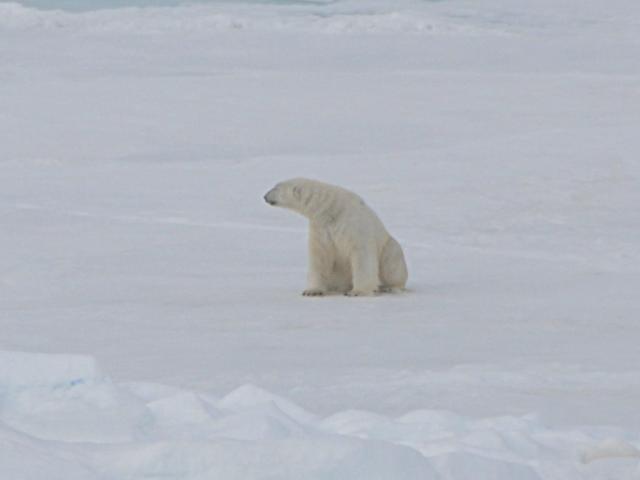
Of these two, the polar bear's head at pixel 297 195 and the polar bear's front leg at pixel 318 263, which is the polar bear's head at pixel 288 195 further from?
the polar bear's front leg at pixel 318 263

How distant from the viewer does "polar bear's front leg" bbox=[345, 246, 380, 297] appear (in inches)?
260

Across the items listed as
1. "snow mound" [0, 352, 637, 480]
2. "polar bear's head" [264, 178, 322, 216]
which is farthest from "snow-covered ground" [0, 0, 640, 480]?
"polar bear's head" [264, 178, 322, 216]

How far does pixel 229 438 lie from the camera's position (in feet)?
9.63

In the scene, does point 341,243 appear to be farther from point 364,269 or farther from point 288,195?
point 288,195

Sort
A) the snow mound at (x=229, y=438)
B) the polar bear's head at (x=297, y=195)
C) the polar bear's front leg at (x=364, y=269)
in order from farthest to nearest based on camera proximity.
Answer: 1. the polar bear's head at (x=297, y=195)
2. the polar bear's front leg at (x=364, y=269)
3. the snow mound at (x=229, y=438)

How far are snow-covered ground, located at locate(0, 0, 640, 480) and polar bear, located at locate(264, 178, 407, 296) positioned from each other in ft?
0.51

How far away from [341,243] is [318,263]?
14 centimetres

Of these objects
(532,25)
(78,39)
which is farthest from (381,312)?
(532,25)

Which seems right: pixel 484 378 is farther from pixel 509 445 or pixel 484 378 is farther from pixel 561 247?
pixel 561 247

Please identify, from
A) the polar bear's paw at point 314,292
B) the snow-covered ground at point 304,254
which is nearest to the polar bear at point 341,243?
the polar bear's paw at point 314,292

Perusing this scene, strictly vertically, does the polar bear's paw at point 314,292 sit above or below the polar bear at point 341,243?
below

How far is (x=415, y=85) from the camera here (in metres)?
16.2

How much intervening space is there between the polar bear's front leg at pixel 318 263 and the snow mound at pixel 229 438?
2.97 m

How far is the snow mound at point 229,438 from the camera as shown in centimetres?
252
